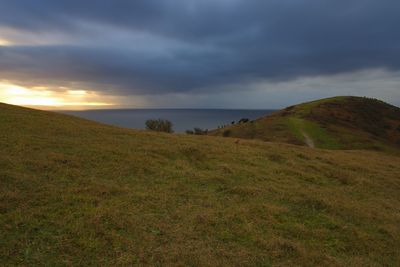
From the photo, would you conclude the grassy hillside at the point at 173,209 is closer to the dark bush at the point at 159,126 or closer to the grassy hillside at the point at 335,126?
the grassy hillside at the point at 335,126

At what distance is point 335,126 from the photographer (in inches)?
2862

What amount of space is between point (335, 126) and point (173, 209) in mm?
67807

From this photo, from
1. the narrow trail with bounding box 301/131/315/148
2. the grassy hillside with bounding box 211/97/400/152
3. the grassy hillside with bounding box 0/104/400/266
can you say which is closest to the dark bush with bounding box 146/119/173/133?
the grassy hillside with bounding box 211/97/400/152

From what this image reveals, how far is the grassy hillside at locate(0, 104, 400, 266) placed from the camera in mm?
9023

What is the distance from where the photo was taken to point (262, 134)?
64.3 m

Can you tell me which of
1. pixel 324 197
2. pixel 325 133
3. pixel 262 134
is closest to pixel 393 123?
pixel 325 133

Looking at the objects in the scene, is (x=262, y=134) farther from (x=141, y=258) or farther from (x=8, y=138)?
(x=141, y=258)

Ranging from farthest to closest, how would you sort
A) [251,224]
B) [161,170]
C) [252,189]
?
[161,170]
[252,189]
[251,224]

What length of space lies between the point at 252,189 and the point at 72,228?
8.01 m

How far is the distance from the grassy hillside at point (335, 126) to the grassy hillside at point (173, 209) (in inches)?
1618

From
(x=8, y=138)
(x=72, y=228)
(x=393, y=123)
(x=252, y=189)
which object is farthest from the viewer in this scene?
(x=393, y=123)

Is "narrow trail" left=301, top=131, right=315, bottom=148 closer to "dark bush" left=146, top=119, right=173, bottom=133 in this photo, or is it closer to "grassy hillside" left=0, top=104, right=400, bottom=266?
"dark bush" left=146, top=119, right=173, bottom=133

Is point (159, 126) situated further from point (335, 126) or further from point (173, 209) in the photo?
point (173, 209)

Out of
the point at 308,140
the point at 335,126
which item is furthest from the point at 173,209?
the point at 335,126
